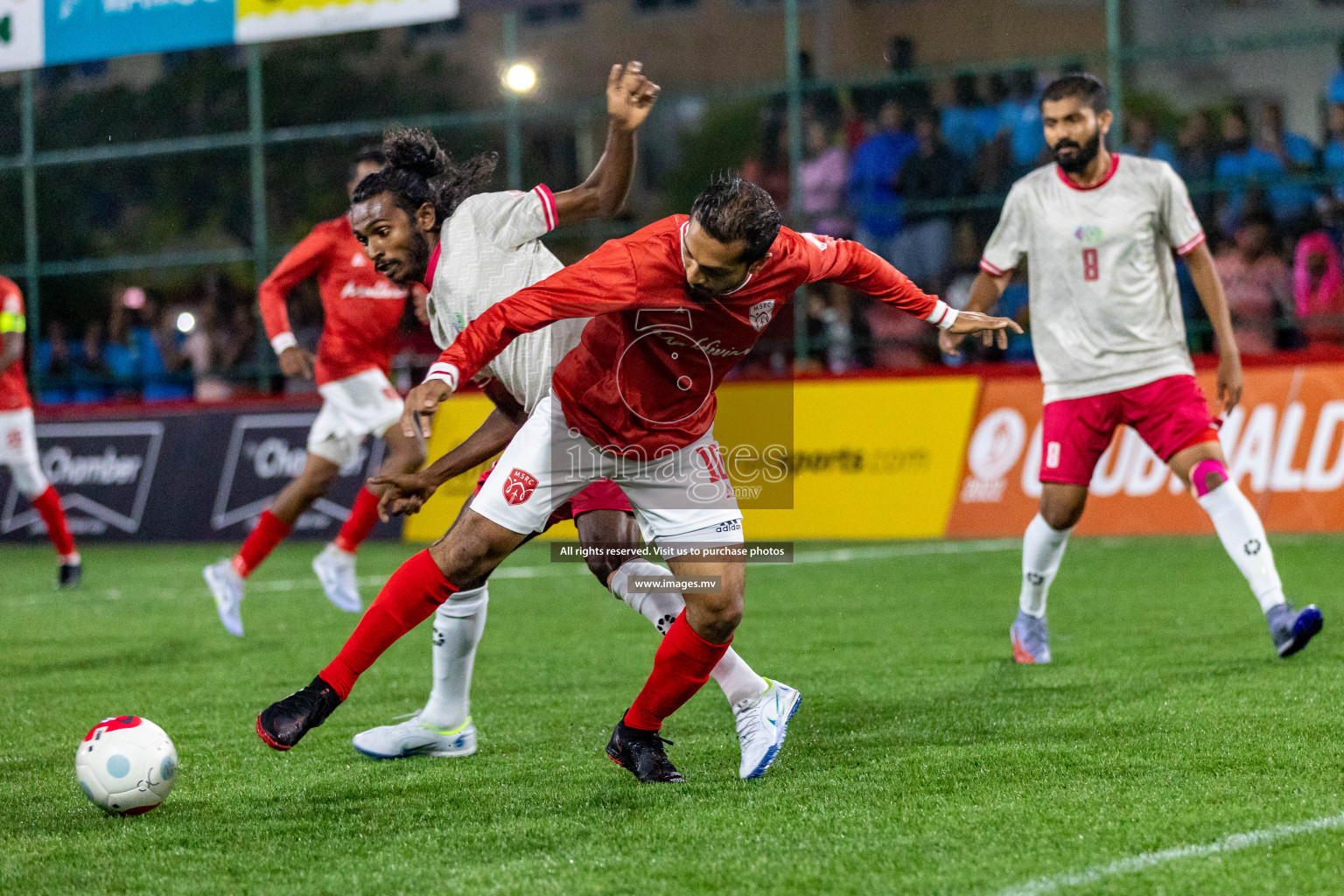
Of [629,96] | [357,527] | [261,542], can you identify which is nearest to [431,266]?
[629,96]

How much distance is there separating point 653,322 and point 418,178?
0.96 m

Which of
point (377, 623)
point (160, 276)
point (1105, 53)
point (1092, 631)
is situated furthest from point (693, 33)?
point (377, 623)

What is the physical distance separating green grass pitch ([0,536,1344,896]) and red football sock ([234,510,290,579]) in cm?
42

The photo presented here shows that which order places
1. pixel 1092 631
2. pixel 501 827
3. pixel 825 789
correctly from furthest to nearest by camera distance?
pixel 1092 631 → pixel 825 789 → pixel 501 827

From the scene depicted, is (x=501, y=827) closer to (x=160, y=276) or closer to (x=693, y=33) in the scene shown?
(x=160, y=276)

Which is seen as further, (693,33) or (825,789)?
(693,33)

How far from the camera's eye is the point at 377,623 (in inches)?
166

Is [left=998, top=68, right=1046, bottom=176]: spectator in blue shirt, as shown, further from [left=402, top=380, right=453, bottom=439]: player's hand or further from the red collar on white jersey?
[left=402, top=380, right=453, bottom=439]: player's hand

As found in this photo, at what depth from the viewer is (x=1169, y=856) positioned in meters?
3.24

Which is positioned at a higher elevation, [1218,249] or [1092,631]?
[1218,249]

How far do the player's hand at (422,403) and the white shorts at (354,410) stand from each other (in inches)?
178

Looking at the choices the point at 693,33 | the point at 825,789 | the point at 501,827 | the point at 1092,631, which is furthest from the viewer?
the point at 693,33

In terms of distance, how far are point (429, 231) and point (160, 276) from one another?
19.4 m

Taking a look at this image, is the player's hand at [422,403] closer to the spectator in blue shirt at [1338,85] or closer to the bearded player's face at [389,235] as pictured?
the bearded player's face at [389,235]
